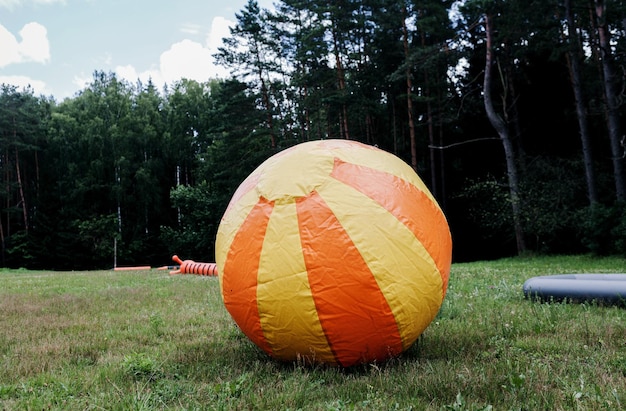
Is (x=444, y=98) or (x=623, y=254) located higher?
(x=444, y=98)

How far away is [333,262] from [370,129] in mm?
24823

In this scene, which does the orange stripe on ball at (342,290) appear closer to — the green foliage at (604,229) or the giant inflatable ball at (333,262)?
the giant inflatable ball at (333,262)

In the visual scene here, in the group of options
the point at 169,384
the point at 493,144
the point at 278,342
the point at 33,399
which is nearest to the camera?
the point at 33,399

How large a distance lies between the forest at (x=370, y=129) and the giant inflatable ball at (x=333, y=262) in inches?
595

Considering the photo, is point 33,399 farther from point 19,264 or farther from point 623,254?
point 19,264

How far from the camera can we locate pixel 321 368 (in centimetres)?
361

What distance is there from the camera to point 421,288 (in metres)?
3.53

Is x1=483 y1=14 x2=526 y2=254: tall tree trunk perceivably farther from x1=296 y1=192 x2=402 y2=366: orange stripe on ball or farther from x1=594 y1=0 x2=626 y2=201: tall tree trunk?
x1=296 y1=192 x2=402 y2=366: orange stripe on ball

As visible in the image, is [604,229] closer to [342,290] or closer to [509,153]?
[509,153]

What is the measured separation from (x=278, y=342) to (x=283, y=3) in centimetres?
2862

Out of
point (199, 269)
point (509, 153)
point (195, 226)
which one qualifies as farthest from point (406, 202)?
point (195, 226)

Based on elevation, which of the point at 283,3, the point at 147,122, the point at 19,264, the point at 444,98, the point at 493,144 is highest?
the point at 283,3

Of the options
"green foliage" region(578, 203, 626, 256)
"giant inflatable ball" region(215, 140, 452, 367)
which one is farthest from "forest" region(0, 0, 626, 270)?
"giant inflatable ball" region(215, 140, 452, 367)

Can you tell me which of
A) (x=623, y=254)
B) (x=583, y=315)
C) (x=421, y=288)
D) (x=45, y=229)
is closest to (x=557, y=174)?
(x=623, y=254)
